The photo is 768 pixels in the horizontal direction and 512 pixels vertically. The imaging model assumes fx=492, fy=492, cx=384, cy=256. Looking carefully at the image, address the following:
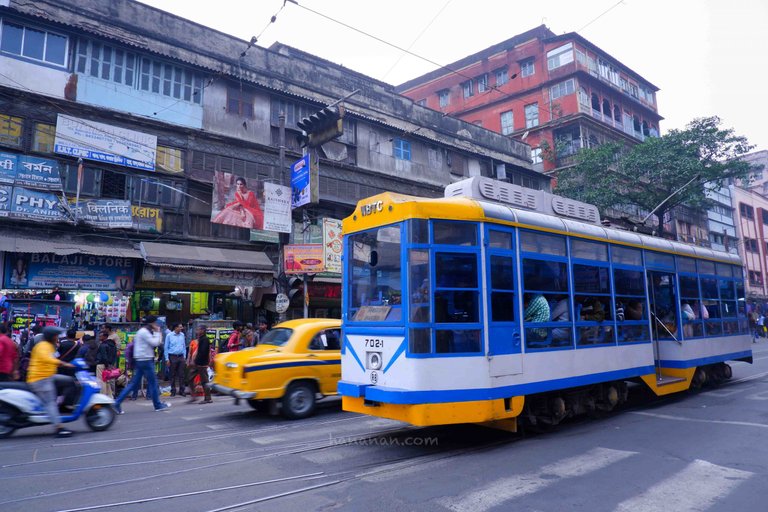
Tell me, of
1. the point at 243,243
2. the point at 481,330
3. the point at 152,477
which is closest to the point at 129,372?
the point at 243,243

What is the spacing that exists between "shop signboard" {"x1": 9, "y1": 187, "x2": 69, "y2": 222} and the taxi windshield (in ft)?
29.9

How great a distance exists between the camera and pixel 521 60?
4019 cm

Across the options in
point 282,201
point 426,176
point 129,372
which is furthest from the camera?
point 426,176

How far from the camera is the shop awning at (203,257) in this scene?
613 inches

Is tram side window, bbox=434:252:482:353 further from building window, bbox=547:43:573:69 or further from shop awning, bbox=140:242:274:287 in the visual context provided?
building window, bbox=547:43:573:69

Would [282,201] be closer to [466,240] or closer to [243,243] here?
[243,243]

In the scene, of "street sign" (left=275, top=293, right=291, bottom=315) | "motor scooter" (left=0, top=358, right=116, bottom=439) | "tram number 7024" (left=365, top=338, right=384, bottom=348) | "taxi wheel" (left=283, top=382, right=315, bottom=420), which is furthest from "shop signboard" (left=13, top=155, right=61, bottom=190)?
"tram number 7024" (left=365, top=338, right=384, bottom=348)

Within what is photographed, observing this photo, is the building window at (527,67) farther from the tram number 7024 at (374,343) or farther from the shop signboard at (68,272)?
the tram number 7024 at (374,343)

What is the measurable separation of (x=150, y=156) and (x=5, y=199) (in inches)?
166

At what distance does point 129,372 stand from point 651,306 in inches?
486

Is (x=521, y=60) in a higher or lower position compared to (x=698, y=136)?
higher

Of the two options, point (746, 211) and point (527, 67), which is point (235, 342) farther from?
point (746, 211)

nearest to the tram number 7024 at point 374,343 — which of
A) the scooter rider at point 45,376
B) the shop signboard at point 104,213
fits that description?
the scooter rider at point 45,376

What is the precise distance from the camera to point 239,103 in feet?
61.7
